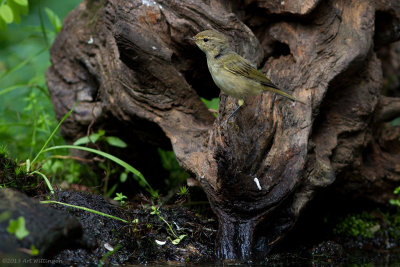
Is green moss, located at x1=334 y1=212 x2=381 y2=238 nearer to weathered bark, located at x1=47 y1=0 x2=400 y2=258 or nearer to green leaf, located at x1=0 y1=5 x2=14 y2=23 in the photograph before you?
weathered bark, located at x1=47 y1=0 x2=400 y2=258

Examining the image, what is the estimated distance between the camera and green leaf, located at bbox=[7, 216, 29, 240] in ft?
8.94

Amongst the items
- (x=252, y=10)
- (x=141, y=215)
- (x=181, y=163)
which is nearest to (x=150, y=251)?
(x=141, y=215)

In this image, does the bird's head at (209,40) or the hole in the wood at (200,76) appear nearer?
the bird's head at (209,40)

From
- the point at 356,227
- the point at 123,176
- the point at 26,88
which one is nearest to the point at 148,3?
the point at 123,176

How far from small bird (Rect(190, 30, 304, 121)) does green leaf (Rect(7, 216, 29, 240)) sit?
2200mm

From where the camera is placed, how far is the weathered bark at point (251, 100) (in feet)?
12.9

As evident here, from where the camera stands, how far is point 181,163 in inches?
170

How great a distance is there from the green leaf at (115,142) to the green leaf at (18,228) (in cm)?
248

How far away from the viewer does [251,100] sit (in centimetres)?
459

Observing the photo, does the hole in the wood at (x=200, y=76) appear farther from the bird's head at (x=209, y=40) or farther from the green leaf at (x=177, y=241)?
the green leaf at (x=177, y=241)

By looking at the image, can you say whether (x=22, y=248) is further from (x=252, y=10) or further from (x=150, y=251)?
(x=252, y=10)

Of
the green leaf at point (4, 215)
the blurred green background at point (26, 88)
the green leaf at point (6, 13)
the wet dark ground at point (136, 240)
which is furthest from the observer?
the blurred green background at point (26, 88)

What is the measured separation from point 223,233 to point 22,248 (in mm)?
1690

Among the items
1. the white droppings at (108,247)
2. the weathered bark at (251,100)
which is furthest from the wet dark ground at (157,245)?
the weathered bark at (251,100)
